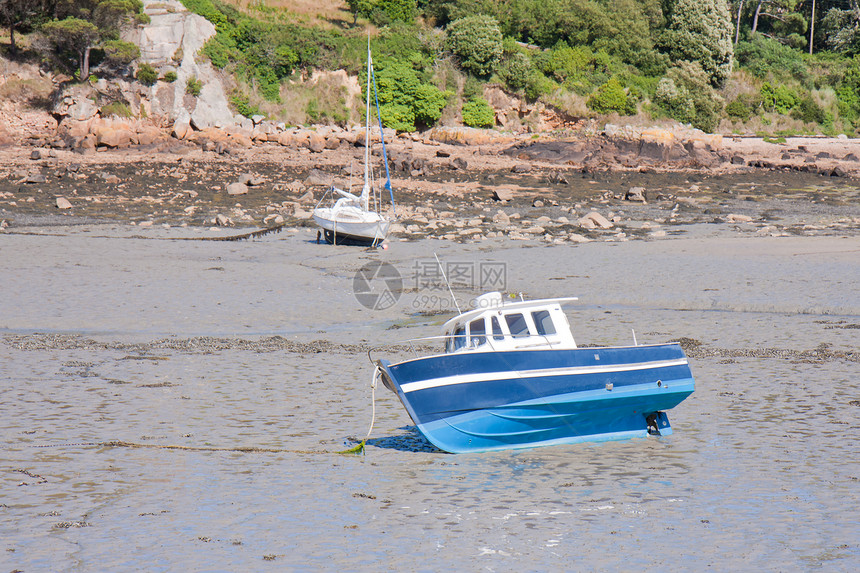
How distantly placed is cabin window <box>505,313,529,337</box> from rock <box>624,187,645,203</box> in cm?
3199

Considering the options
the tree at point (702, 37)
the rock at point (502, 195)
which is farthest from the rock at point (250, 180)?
the tree at point (702, 37)

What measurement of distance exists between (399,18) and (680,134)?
2782 cm

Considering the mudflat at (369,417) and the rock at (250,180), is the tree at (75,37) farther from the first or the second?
the mudflat at (369,417)

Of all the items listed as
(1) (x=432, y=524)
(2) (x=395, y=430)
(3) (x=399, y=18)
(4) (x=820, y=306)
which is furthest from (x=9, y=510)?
(3) (x=399, y=18)

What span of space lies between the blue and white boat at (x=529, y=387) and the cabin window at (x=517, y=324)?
15 mm

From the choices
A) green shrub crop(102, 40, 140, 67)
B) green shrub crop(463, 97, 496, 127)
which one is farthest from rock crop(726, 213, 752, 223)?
green shrub crop(102, 40, 140, 67)

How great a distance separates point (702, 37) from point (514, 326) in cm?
6841

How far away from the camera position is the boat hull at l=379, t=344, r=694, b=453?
35.8 feet

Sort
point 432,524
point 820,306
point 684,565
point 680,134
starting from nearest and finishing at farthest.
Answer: point 684,565
point 432,524
point 820,306
point 680,134

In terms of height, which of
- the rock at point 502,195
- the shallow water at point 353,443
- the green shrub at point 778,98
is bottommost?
the shallow water at point 353,443

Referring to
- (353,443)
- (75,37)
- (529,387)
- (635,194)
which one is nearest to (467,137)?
(635,194)

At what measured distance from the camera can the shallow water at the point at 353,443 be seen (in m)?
8.23

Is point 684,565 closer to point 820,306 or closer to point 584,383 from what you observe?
point 584,383

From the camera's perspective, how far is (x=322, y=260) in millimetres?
27547
